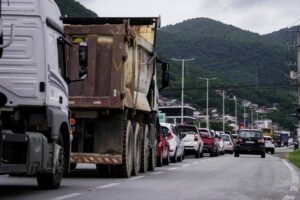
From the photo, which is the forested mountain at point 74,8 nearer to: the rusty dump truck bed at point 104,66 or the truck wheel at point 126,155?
the truck wheel at point 126,155

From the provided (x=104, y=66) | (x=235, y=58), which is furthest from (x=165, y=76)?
Answer: (x=235, y=58)

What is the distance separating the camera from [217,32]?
15975cm

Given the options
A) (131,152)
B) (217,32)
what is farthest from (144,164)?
(217,32)

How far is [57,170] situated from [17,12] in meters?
3.12

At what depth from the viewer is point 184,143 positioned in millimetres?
39375

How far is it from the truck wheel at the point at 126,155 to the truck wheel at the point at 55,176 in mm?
3984

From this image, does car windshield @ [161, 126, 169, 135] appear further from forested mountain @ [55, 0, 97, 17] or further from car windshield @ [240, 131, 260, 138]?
forested mountain @ [55, 0, 97, 17]

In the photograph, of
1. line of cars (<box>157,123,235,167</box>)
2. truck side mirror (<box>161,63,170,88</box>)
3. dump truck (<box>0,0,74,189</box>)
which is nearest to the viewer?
dump truck (<box>0,0,74,189</box>)

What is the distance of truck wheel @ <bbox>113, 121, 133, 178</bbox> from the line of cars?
704 centimetres

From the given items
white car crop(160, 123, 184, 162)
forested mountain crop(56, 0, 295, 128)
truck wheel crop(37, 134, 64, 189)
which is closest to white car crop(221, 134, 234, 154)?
white car crop(160, 123, 184, 162)

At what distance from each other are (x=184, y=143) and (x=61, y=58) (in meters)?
25.3

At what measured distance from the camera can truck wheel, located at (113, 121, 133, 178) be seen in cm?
1848

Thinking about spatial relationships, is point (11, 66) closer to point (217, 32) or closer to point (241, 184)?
point (241, 184)

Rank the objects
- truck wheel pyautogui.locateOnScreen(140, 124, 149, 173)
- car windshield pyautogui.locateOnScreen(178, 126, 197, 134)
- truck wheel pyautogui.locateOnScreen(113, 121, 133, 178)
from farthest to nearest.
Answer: car windshield pyautogui.locateOnScreen(178, 126, 197, 134) < truck wheel pyautogui.locateOnScreen(140, 124, 149, 173) < truck wheel pyautogui.locateOnScreen(113, 121, 133, 178)
